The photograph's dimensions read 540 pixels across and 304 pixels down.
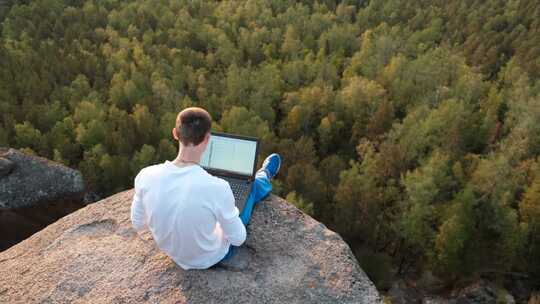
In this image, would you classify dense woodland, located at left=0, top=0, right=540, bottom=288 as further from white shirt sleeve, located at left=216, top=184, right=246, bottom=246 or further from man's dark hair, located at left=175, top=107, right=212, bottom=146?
man's dark hair, located at left=175, top=107, right=212, bottom=146

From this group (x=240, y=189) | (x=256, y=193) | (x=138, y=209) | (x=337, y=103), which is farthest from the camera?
(x=337, y=103)

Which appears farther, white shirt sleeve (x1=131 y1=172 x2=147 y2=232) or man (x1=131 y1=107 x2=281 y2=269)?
white shirt sleeve (x1=131 y1=172 x2=147 y2=232)

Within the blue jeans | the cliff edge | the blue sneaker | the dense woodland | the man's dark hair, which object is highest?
the man's dark hair

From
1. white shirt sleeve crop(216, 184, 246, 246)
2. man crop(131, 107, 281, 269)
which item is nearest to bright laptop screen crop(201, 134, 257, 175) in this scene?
man crop(131, 107, 281, 269)

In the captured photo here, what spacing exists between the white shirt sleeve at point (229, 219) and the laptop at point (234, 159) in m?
1.62

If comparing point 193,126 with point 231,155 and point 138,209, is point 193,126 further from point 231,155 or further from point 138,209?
point 231,155

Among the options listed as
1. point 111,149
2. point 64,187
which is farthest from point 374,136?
point 64,187

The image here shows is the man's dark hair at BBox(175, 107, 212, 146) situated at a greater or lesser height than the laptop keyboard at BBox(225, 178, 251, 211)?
greater

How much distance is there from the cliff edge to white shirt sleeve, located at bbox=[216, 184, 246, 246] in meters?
1.05

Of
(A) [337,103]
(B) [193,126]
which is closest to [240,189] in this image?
(B) [193,126]

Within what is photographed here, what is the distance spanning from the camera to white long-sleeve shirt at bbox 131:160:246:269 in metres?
6.33

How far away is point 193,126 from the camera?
6133 millimetres

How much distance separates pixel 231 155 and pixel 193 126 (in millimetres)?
2623

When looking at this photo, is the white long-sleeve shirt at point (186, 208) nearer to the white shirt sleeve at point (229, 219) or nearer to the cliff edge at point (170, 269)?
the white shirt sleeve at point (229, 219)
